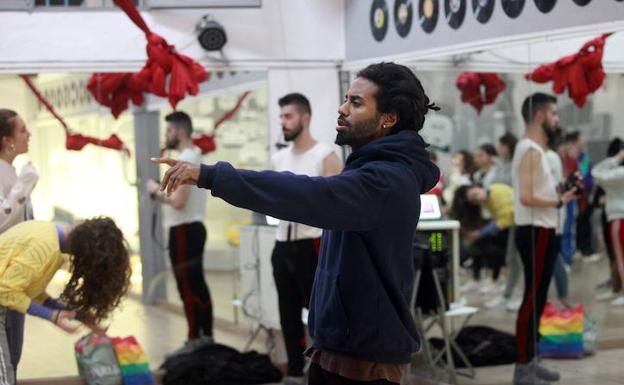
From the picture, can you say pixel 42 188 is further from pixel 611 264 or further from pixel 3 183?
pixel 611 264

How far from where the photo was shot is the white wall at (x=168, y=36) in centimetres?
684

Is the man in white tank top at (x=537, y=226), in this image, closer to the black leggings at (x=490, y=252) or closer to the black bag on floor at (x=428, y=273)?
the black bag on floor at (x=428, y=273)

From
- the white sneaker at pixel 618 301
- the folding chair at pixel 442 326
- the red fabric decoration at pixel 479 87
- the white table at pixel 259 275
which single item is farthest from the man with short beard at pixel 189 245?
the white sneaker at pixel 618 301

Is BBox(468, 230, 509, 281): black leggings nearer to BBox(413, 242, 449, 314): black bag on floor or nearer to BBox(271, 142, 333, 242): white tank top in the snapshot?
BBox(413, 242, 449, 314): black bag on floor

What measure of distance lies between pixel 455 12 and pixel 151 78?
193cm

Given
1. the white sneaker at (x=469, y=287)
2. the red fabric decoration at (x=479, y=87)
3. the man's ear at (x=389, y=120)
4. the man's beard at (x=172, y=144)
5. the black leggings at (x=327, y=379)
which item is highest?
the red fabric decoration at (x=479, y=87)

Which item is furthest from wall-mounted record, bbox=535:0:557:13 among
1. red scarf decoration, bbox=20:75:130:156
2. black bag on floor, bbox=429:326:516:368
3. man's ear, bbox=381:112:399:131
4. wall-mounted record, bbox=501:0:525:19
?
red scarf decoration, bbox=20:75:130:156

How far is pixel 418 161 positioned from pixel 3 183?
3.40 meters

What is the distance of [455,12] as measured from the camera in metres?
6.29

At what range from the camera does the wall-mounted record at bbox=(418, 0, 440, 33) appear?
255 inches

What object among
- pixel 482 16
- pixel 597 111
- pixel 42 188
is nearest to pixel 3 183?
pixel 42 188

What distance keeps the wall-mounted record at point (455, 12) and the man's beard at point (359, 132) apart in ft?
10.9

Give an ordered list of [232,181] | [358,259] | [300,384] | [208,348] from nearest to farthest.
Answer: [232,181] < [358,259] < [300,384] < [208,348]

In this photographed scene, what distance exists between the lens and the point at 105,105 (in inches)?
275
